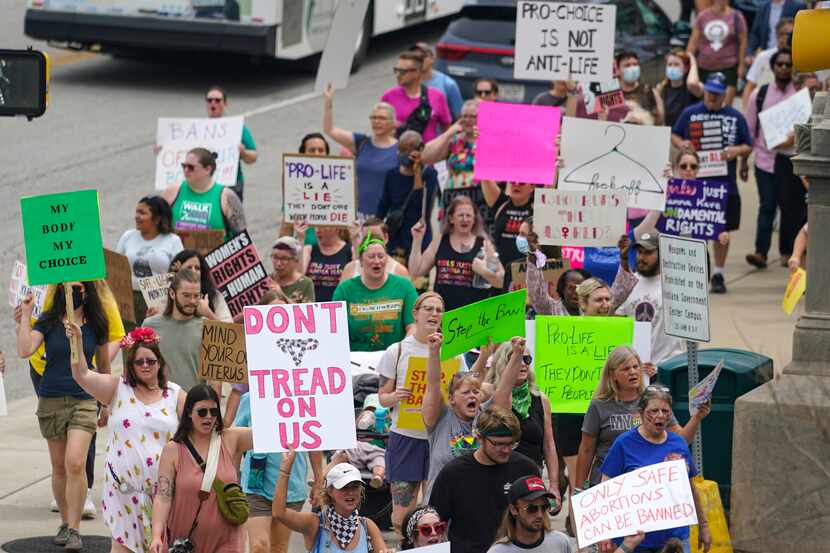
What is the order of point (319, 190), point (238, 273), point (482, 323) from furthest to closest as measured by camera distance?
1. point (319, 190)
2. point (238, 273)
3. point (482, 323)

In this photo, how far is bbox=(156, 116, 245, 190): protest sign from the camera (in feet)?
53.0

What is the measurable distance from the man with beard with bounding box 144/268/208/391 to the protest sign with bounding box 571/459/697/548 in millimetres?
3474

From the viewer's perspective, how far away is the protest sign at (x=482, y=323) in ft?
32.8

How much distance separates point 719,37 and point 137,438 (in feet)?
37.5

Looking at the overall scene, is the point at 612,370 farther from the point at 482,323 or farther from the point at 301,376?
the point at 301,376

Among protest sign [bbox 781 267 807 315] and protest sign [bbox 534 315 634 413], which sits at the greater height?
protest sign [bbox 781 267 807 315]

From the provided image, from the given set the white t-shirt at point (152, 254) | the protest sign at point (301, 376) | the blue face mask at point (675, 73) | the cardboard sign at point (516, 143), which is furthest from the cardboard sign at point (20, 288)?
the blue face mask at point (675, 73)

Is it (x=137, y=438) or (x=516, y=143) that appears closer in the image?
(x=137, y=438)

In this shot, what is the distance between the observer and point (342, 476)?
854cm

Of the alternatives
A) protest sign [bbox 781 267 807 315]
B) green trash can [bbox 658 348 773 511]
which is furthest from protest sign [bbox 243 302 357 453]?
protest sign [bbox 781 267 807 315]

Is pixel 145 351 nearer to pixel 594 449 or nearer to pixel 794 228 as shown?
pixel 594 449

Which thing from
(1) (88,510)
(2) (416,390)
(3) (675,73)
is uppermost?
(3) (675,73)

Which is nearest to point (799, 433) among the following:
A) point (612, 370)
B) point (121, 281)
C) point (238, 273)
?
point (612, 370)

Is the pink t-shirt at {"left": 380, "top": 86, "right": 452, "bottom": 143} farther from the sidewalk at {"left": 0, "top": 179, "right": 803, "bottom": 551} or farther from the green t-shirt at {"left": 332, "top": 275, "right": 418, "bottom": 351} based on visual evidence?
the green t-shirt at {"left": 332, "top": 275, "right": 418, "bottom": 351}
